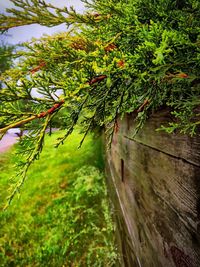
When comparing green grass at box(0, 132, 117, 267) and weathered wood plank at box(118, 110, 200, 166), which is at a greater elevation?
weathered wood plank at box(118, 110, 200, 166)

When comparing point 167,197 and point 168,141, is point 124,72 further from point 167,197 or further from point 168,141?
point 167,197

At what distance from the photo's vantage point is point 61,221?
6215mm

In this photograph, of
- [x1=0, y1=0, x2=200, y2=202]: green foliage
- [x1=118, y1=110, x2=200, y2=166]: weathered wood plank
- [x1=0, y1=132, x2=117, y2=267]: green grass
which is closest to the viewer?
[x1=0, y1=0, x2=200, y2=202]: green foliage

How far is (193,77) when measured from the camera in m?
1.27

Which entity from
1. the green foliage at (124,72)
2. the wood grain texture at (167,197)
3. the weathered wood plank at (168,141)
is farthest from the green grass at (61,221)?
the green foliage at (124,72)

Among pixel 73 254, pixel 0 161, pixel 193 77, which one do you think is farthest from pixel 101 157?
pixel 193 77

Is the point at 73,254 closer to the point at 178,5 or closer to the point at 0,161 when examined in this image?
the point at 178,5

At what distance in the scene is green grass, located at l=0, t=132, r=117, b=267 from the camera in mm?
4996

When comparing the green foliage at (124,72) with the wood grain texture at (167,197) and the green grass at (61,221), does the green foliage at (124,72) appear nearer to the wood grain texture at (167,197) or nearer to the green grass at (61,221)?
the wood grain texture at (167,197)

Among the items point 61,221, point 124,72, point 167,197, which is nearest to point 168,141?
point 167,197

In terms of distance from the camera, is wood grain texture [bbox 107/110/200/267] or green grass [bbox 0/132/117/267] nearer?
wood grain texture [bbox 107/110/200/267]

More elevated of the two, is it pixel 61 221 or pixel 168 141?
pixel 168 141

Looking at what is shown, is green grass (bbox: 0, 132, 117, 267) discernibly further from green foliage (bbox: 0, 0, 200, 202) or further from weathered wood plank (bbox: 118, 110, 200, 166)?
green foliage (bbox: 0, 0, 200, 202)

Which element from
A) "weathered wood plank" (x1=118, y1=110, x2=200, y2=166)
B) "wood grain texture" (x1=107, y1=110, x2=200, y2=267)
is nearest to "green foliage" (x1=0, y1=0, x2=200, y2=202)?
"weathered wood plank" (x1=118, y1=110, x2=200, y2=166)
